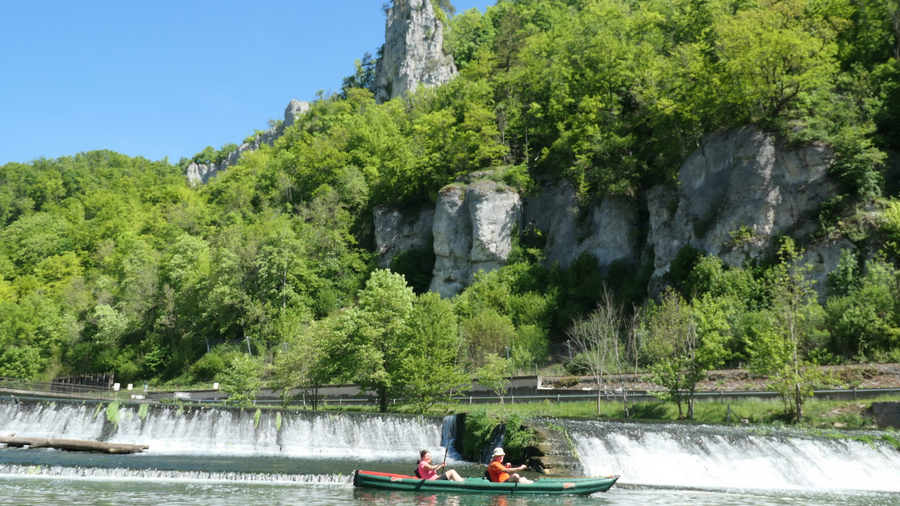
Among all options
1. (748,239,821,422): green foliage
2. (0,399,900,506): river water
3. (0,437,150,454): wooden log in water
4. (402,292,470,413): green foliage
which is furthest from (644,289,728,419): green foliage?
(0,437,150,454): wooden log in water

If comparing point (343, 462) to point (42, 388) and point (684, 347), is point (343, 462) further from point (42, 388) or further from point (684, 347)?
point (42, 388)

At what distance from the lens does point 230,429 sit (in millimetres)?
29609

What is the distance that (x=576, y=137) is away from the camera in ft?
186

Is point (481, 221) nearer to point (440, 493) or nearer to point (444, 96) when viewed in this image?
point (444, 96)

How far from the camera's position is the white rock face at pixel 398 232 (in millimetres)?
65188

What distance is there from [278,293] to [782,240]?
44420 millimetres

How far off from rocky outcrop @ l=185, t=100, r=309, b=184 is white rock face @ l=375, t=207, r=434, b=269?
71.0m

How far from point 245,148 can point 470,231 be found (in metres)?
99.0

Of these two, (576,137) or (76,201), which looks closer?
(576,137)

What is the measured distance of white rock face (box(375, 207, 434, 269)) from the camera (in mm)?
65188

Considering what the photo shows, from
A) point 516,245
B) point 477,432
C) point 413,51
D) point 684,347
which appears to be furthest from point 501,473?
point 413,51

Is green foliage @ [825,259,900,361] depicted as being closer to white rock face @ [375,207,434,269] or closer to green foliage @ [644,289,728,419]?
green foliage @ [644,289,728,419]

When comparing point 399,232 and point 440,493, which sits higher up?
point 399,232

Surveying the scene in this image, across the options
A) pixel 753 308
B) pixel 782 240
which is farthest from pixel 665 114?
pixel 753 308
